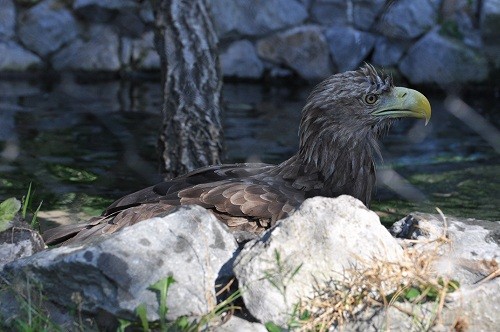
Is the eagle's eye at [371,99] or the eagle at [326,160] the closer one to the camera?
the eagle at [326,160]

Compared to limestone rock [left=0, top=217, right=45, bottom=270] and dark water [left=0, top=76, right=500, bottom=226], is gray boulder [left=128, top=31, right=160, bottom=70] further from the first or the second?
limestone rock [left=0, top=217, right=45, bottom=270]

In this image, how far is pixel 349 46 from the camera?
38.7 feet

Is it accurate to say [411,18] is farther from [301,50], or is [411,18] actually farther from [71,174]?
[71,174]

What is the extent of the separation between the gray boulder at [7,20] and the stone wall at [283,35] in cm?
1

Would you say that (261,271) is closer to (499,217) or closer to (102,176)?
(499,217)

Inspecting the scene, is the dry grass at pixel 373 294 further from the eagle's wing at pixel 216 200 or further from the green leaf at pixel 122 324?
the eagle's wing at pixel 216 200

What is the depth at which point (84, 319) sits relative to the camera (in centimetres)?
362

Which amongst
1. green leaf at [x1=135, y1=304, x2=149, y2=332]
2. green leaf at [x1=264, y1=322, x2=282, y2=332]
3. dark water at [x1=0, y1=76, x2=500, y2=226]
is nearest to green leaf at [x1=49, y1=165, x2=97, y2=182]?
dark water at [x1=0, y1=76, x2=500, y2=226]

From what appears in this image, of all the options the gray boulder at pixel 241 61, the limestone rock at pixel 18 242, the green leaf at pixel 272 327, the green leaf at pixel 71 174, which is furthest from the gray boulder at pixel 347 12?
the green leaf at pixel 272 327

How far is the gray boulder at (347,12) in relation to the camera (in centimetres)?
1180

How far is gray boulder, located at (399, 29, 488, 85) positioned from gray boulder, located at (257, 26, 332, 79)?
104 cm

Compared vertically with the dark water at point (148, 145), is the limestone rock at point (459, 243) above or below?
above

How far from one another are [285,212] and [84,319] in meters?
1.26

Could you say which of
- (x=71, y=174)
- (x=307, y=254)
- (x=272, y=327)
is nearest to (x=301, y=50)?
(x=71, y=174)
